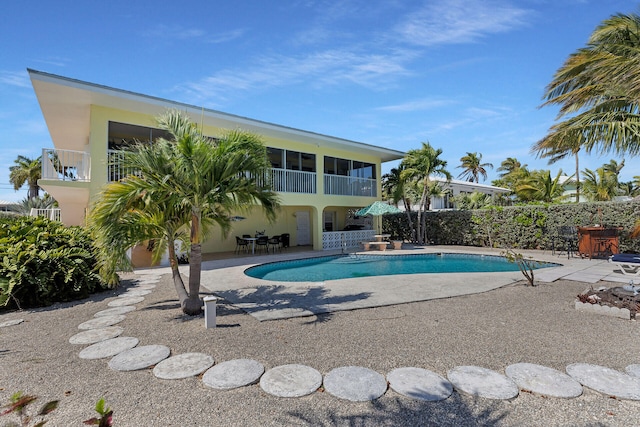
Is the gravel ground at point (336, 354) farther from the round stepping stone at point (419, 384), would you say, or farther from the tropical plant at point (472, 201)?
the tropical plant at point (472, 201)

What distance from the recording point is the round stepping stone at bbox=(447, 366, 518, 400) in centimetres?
302

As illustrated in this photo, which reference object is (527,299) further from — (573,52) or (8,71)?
(8,71)

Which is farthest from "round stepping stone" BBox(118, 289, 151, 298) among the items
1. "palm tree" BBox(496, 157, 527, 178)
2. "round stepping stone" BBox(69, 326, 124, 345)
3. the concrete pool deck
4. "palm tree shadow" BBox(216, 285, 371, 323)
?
"palm tree" BBox(496, 157, 527, 178)

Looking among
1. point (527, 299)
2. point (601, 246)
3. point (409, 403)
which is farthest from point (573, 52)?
point (409, 403)

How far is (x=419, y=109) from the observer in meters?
13.6

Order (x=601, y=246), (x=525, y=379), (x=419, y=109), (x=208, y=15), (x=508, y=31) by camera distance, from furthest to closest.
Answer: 1. (x=419, y=109)
2. (x=601, y=246)
3. (x=508, y=31)
4. (x=208, y=15)
5. (x=525, y=379)

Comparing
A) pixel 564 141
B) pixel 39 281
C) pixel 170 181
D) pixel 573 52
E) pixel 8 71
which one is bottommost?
pixel 39 281

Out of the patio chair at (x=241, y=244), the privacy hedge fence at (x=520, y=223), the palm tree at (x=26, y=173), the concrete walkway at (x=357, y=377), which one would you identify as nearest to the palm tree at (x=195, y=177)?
the concrete walkway at (x=357, y=377)

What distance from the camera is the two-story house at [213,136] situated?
33.2 ft

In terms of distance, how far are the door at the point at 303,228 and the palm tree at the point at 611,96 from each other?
13718 mm

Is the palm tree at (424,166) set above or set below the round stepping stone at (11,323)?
above

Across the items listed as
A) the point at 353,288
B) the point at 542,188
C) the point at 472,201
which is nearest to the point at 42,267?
the point at 353,288

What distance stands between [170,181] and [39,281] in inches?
150

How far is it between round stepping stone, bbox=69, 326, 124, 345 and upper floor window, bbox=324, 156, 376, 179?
14745 millimetres
